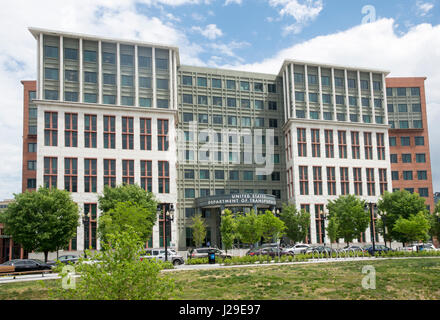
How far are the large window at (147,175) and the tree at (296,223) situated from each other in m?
19.7

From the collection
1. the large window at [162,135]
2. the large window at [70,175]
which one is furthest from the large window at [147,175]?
the large window at [70,175]

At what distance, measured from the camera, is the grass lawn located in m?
19.4

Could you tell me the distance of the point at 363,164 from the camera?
6762 cm

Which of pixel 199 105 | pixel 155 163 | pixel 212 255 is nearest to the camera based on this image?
pixel 212 255

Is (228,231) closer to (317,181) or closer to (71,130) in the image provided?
(317,181)

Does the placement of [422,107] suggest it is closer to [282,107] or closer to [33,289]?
[282,107]

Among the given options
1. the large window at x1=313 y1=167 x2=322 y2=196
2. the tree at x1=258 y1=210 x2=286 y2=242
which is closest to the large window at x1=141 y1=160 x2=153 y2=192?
the tree at x1=258 y1=210 x2=286 y2=242

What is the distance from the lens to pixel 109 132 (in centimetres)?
5781

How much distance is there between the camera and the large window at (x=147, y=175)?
58125 millimetres

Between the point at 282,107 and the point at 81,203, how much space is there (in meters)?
37.4

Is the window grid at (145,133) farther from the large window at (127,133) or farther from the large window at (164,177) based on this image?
the large window at (164,177)

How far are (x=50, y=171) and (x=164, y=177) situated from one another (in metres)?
15.6
